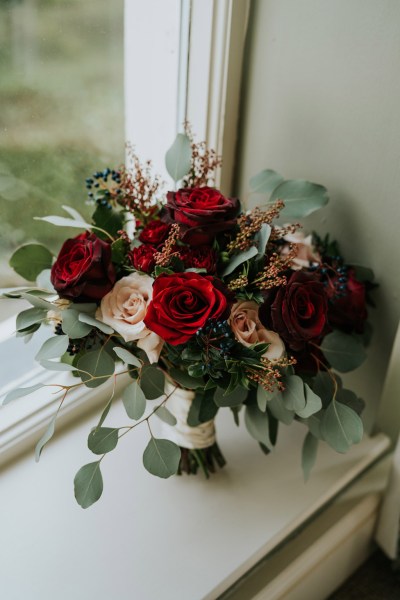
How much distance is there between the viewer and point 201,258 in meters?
0.72

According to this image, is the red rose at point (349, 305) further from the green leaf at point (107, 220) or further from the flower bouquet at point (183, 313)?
the green leaf at point (107, 220)

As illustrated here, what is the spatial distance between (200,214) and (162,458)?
1.06 ft

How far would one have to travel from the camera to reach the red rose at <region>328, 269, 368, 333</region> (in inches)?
33.9

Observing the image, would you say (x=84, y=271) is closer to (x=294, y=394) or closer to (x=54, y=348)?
(x=54, y=348)

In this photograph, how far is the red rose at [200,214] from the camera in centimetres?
70

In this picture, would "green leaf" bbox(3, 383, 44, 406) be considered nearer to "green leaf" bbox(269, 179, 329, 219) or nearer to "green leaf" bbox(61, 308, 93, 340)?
"green leaf" bbox(61, 308, 93, 340)

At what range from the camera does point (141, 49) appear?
0.96 m

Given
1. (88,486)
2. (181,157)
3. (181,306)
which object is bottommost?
(88,486)

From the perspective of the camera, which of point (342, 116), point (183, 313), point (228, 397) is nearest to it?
point (183, 313)

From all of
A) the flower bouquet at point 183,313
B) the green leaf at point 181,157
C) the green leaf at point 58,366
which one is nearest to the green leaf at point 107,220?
the flower bouquet at point 183,313

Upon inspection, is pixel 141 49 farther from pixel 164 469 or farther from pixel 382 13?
pixel 164 469

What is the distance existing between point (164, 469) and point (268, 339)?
0.22 meters

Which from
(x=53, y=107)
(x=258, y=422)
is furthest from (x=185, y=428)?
(x=53, y=107)

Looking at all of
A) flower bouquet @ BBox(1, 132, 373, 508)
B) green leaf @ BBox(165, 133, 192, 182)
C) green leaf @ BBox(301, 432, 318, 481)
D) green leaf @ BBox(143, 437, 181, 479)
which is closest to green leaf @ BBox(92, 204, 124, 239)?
flower bouquet @ BBox(1, 132, 373, 508)
